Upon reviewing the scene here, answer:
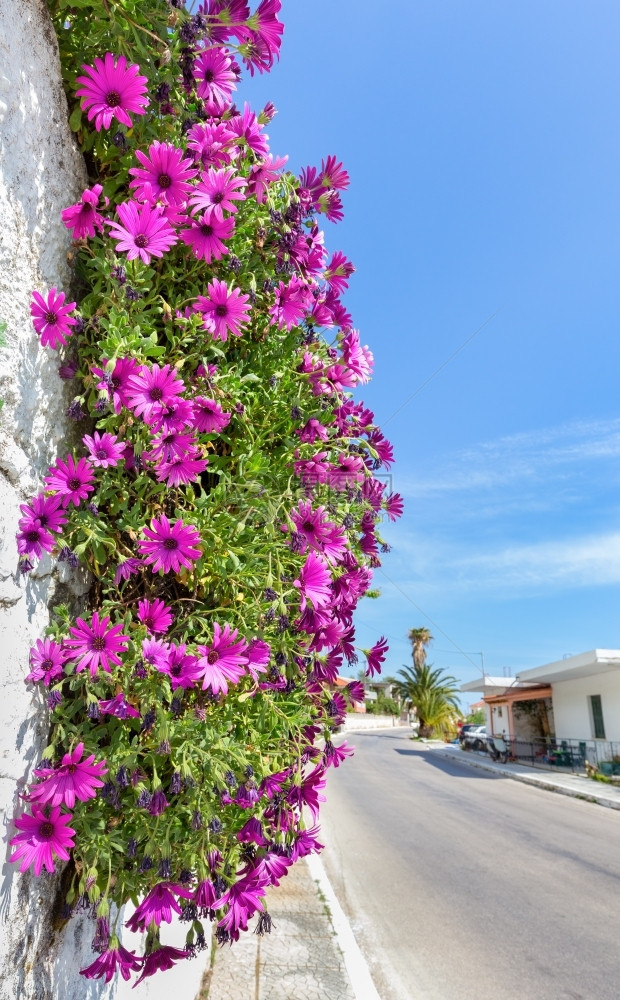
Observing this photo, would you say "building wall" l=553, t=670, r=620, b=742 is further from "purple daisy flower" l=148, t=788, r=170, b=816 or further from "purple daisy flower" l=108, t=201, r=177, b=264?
"purple daisy flower" l=108, t=201, r=177, b=264

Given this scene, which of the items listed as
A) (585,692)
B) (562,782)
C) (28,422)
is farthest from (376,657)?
(585,692)

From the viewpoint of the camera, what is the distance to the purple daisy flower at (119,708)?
1427 millimetres

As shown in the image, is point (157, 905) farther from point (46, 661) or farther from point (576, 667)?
point (576, 667)

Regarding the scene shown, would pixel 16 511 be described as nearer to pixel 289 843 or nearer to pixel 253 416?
pixel 253 416

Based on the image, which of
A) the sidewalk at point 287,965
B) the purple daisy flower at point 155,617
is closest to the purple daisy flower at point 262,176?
the purple daisy flower at point 155,617

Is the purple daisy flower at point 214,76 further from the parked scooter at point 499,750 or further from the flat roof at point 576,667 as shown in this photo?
the parked scooter at point 499,750

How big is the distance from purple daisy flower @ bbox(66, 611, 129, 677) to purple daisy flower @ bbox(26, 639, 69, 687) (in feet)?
0.12

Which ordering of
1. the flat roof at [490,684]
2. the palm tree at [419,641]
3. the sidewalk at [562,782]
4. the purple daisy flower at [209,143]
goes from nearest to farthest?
the purple daisy flower at [209,143] → the sidewalk at [562,782] → the flat roof at [490,684] → the palm tree at [419,641]

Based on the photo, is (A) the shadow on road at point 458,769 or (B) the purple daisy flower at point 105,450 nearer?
(B) the purple daisy flower at point 105,450

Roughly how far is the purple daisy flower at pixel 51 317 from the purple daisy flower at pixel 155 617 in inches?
26.4

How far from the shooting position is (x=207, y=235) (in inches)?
64.2

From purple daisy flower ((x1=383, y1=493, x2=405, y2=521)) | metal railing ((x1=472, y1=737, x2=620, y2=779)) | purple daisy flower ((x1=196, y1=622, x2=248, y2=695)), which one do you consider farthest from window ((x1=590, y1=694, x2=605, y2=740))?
purple daisy flower ((x1=196, y1=622, x2=248, y2=695))

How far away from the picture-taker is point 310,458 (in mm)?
1932

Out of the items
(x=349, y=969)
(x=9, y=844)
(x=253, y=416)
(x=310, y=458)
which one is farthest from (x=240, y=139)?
(x=349, y=969)
